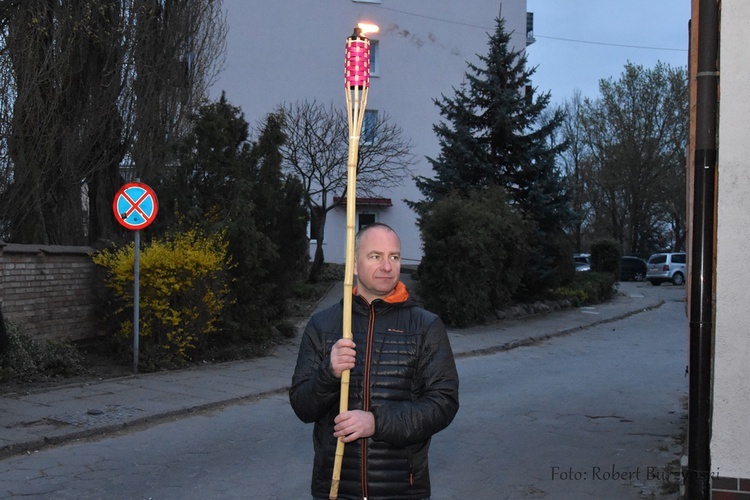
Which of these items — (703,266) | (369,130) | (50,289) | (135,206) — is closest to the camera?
(703,266)

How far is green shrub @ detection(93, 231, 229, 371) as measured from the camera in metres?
12.3

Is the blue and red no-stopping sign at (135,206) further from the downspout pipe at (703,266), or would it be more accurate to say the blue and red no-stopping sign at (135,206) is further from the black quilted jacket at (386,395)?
the black quilted jacket at (386,395)

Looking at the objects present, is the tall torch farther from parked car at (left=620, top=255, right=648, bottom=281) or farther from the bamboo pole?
parked car at (left=620, top=255, right=648, bottom=281)

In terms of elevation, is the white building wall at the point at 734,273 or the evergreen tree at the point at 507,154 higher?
the evergreen tree at the point at 507,154

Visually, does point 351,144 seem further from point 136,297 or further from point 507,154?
point 507,154

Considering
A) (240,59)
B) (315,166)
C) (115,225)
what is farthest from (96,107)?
(240,59)

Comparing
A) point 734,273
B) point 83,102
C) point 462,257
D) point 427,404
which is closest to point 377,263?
point 427,404

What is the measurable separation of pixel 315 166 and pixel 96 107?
9317mm

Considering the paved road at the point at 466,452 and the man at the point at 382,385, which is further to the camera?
the paved road at the point at 466,452

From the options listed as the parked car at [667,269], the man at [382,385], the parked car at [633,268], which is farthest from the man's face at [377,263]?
the parked car at [633,268]

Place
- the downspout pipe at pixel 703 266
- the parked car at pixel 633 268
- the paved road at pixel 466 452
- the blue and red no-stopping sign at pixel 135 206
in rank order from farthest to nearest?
the parked car at pixel 633 268 < the blue and red no-stopping sign at pixel 135 206 < the paved road at pixel 466 452 < the downspout pipe at pixel 703 266

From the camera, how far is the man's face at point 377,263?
10.7ft

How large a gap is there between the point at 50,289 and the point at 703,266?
9.91 meters

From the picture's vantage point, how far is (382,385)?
3.22 m
